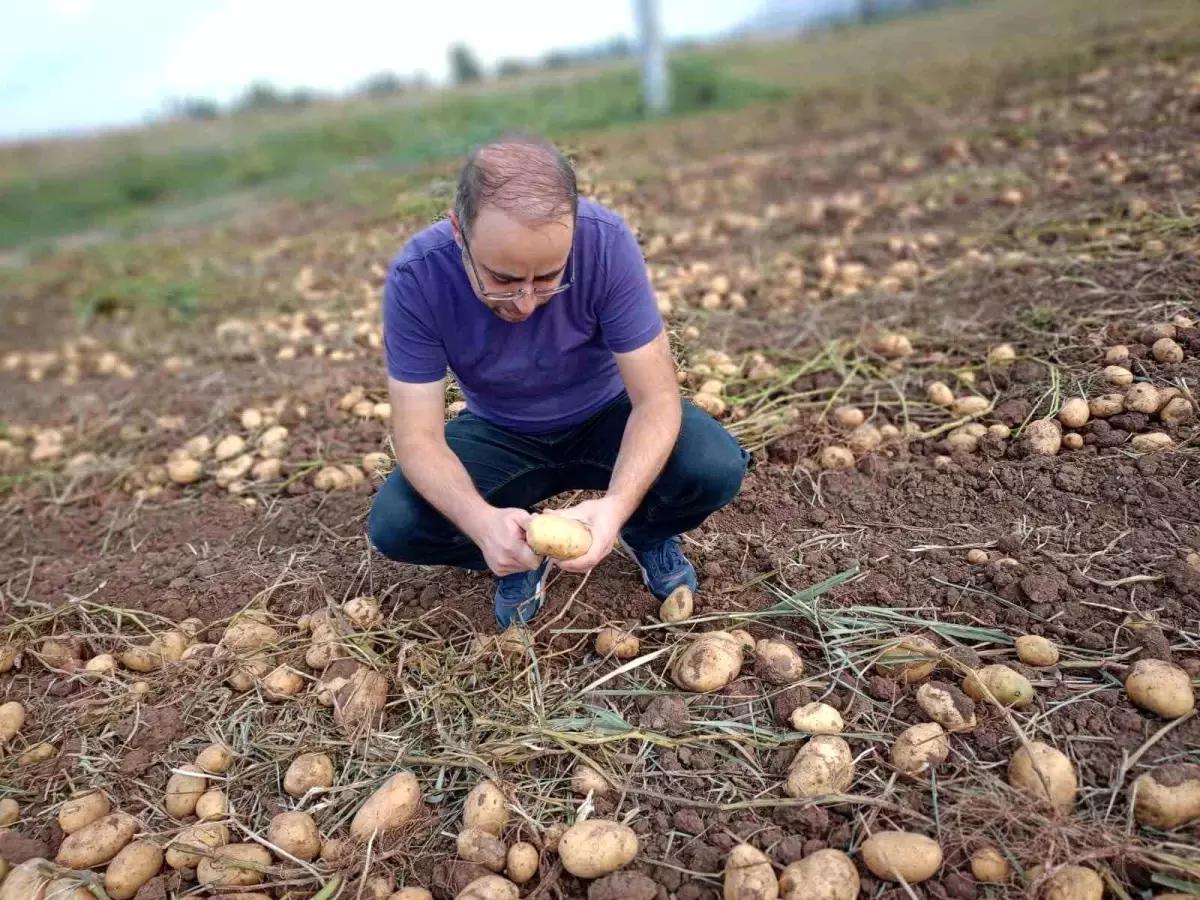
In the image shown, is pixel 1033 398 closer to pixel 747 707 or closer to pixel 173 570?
pixel 747 707

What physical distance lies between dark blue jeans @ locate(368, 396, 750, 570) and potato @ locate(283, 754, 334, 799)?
0.52 meters

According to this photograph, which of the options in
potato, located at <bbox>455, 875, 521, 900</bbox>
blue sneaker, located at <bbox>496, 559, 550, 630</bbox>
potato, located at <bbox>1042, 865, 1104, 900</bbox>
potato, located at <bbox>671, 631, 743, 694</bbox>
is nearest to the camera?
potato, located at <bbox>1042, 865, 1104, 900</bbox>

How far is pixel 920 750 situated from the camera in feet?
5.58

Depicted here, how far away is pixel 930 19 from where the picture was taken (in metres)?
17.0

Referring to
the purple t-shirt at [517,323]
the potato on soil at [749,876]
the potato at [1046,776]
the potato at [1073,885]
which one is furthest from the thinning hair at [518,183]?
the potato at [1073,885]

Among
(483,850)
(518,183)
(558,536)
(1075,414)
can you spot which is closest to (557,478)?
(558,536)

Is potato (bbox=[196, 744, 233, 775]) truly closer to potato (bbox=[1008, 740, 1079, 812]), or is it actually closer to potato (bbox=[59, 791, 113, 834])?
potato (bbox=[59, 791, 113, 834])

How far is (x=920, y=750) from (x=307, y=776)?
128 centimetres

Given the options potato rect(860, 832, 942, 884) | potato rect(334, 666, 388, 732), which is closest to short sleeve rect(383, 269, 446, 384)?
potato rect(334, 666, 388, 732)

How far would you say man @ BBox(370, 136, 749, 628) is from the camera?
70.2 inches

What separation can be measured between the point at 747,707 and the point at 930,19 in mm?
18618

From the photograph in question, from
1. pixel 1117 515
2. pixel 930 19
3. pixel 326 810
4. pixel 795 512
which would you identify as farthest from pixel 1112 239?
pixel 930 19

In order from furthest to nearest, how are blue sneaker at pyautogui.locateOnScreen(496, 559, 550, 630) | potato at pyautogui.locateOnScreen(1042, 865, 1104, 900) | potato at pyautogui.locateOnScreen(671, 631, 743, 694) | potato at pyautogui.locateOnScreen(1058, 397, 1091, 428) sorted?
potato at pyautogui.locateOnScreen(1058, 397, 1091, 428), blue sneaker at pyautogui.locateOnScreen(496, 559, 550, 630), potato at pyautogui.locateOnScreen(671, 631, 743, 694), potato at pyautogui.locateOnScreen(1042, 865, 1104, 900)

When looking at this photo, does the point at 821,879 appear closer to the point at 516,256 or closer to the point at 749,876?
the point at 749,876
